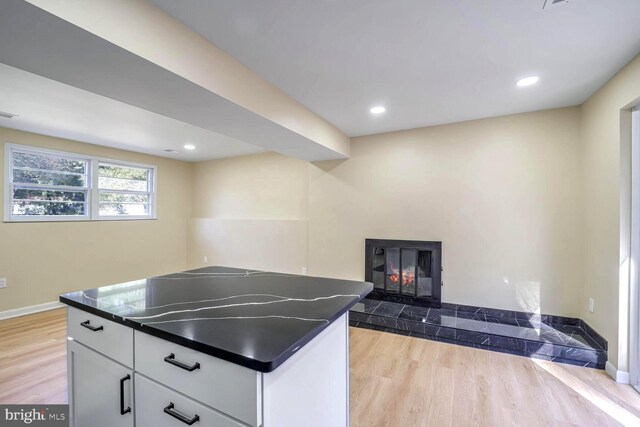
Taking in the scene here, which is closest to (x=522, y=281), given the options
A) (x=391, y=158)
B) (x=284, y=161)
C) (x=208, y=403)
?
(x=391, y=158)

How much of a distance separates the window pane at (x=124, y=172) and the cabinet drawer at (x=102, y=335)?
13.7ft

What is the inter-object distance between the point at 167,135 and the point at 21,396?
122 inches

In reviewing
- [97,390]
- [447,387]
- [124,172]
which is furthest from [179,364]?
[124,172]

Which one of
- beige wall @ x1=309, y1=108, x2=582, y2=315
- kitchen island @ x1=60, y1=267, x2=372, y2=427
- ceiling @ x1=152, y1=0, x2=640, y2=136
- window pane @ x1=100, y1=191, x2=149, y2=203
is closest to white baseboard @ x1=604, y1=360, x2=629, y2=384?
beige wall @ x1=309, y1=108, x2=582, y2=315

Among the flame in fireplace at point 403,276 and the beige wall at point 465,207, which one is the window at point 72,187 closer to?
the beige wall at point 465,207

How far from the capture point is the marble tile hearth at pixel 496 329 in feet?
8.22

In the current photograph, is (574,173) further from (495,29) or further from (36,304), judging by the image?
(36,304)

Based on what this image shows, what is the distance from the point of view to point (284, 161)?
508cm

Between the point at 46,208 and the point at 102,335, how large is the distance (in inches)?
163

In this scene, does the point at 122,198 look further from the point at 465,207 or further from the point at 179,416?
the point at 465,207

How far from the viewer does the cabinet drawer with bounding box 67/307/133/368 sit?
115 centimetres

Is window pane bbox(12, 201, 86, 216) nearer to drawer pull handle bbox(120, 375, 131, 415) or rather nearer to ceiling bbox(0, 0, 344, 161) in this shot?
ceiling bbox(0, 0, 344, 161)

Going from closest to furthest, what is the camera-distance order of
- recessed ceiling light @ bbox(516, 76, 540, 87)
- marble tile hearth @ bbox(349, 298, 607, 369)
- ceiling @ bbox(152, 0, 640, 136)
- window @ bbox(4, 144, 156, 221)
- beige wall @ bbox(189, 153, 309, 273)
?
1. ceiling @ bbox(152, 0, 640, 136)
2. recessed ceiling light @ bbox(516, 76, 540, 87)
3. marble tile hearth @ bbox(349, 298, 607, 369)
4. window @ bbox(4, 144, 156, 221)
5. beige wall @ bbox(189, 153, 309, 273)

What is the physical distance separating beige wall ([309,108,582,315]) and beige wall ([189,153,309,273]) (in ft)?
2.89
